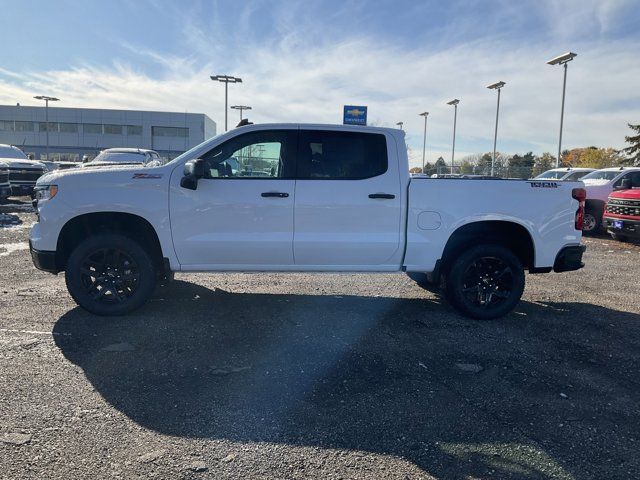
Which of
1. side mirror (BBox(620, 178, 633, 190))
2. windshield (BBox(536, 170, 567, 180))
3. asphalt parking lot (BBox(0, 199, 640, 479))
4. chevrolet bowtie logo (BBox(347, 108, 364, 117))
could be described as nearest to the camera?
asphalt parking lot (BBox(0, 199, 640, 479))

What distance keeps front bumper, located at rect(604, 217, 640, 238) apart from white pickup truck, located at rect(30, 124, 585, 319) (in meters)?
7.12

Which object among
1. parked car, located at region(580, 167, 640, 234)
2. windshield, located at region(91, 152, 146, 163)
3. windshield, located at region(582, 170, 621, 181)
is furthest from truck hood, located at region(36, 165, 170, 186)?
windshield, located at region(582, 170, 621, 181)

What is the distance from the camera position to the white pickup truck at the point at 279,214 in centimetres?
497

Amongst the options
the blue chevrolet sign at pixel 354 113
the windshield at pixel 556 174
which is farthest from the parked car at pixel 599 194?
the blue chevrolet sign at pixel 354 113

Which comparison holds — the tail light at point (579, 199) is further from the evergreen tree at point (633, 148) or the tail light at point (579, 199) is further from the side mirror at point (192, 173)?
the evergreen tree at point (633, 148)

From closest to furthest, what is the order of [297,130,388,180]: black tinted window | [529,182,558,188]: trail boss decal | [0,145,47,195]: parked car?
[297,130,388,180]: black tinted window < [529,182,558,188]: trail boss decal < [0,145,47,195]: parked car

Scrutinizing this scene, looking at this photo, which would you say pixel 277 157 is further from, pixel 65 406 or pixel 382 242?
pixel 65 406

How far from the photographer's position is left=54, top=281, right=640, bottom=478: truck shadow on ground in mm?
2979

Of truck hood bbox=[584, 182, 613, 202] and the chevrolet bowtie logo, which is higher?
the chevrolet bowtie logo

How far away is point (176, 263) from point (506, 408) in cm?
343

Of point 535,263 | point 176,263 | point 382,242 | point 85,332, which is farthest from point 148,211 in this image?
point 535,263

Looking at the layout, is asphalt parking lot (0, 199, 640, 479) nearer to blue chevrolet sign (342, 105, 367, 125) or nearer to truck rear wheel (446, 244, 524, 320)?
truck rear wheel (446, 244, 524, 320)

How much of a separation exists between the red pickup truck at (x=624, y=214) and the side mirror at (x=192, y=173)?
10468mm

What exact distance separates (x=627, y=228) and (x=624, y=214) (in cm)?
36
